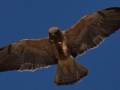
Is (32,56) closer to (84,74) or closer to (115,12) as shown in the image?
(84,74)

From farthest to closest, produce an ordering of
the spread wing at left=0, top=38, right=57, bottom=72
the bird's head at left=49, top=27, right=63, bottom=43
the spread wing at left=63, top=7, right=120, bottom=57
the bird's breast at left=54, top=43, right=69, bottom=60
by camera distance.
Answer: the spread wing at left=0, top=38, right=57, bottom=72 < the spread wing at left=63, top=7, right=120, bottom=57 < the bird's breast at left=54, top=43, right=69, bottom=60 < the bird's head at left=49, top=27, right=63, bottom=43

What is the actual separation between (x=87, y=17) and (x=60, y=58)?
1708 mm

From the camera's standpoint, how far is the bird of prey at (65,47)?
2066 centimetres

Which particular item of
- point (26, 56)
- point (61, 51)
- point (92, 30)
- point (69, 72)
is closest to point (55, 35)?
point (61, 51)

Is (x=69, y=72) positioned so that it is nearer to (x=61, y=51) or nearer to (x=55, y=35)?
(x=61, y=51)

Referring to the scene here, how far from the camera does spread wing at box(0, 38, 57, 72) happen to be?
2127 centimetres

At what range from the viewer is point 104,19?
20.9 m

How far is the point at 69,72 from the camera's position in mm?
20828

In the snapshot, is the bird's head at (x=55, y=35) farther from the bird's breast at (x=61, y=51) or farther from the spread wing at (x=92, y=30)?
the spread wing at (x=92, y=30)

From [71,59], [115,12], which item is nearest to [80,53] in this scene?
[71,59]

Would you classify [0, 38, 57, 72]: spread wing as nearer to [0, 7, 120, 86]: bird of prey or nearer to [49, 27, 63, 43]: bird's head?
[0, 7, 120, 86]: bird of prey

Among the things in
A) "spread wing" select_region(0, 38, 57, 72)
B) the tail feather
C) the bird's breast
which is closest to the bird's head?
the bird's breast

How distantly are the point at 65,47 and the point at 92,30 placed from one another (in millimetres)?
1180

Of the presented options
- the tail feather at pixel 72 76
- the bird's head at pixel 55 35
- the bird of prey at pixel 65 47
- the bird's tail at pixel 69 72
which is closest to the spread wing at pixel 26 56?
the bird of prey at pixel 65 47
